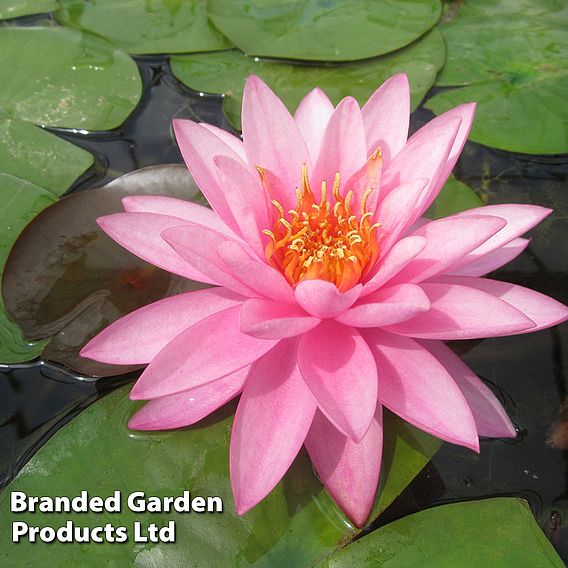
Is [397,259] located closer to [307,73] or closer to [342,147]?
[342,147]

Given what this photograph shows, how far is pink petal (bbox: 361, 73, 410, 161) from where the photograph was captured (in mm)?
2010

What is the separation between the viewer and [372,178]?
1.91 m

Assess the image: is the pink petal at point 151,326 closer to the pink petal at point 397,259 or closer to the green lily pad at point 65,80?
the pink petal at point 397,259

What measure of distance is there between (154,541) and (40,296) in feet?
3.41

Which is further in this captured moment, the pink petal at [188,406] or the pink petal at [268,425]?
the pink petal at [188,406]

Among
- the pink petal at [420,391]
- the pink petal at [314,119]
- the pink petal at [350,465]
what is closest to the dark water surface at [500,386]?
the pink petal at [350,465]

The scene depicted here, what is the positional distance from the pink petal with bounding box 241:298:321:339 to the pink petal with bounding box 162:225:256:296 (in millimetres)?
81

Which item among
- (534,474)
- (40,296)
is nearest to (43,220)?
(40,296)

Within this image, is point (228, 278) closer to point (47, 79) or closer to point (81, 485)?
point (81, 485)

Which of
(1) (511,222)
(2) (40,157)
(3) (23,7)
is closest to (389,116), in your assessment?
(1) (511,222)

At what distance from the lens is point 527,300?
182 cm

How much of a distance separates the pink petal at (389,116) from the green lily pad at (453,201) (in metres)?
0.58

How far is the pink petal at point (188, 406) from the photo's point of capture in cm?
179

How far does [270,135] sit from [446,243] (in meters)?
0.71
